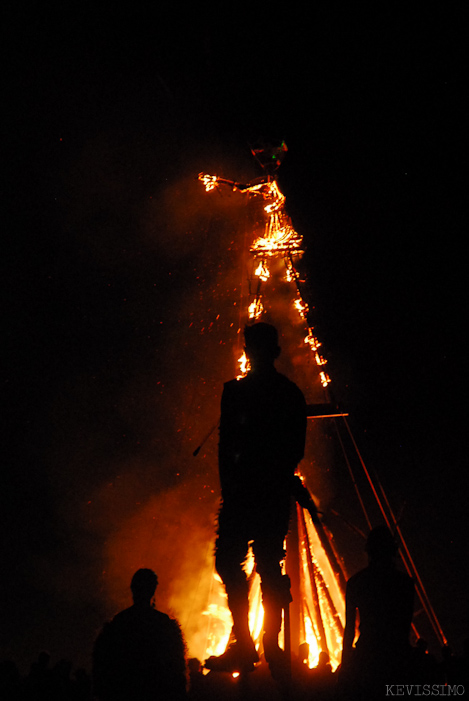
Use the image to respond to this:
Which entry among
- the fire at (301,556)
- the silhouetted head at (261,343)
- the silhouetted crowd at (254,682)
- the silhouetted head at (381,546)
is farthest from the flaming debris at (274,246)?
the silhouetted crowd at (254,682)

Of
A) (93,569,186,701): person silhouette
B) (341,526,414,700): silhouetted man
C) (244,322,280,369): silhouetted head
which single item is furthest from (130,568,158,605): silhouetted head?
(244,322,280,369): silhouetted head

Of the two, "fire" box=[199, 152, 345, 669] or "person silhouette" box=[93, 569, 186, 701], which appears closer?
"person silhouette" box=[93, 569, 186, 701]

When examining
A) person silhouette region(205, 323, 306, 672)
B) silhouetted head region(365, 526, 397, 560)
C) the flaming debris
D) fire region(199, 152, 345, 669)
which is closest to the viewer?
person silhouette region(205, 323, 306, 672)

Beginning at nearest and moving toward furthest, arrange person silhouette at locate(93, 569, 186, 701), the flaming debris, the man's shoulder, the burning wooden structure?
person silhouette at locate(93, 569, 186, 701) → the man's shoulder → the burning wooden structure → the flaming debris

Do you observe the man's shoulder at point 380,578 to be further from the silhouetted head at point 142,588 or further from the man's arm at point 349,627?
the silhouetted head at point 142,588

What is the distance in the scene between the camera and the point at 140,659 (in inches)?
67.0

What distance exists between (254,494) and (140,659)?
763mm

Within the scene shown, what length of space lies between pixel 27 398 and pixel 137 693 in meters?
3.87

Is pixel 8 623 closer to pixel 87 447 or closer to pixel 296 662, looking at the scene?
pixel 87 447

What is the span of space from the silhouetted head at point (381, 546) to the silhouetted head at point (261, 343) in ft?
3.75

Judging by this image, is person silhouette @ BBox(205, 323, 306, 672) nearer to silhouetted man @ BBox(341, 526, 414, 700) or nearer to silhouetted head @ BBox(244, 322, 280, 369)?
silhouetted head @ BBox(244, 322, 280, 369)

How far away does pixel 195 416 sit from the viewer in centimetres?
516

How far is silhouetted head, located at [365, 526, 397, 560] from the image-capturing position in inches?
86.7

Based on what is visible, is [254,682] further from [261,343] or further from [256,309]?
[256,309]
